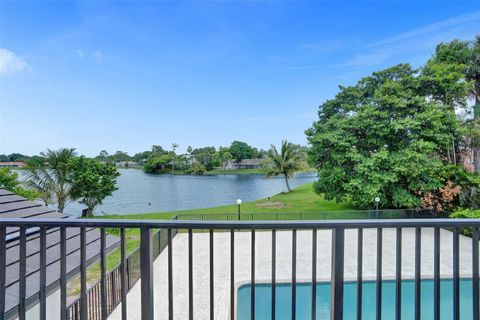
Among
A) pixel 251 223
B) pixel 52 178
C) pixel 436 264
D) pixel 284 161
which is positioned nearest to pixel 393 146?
pixel 284 161

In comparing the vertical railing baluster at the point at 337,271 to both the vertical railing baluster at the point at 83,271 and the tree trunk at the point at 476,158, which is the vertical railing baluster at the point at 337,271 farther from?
the tree trunk at the point at 476,158

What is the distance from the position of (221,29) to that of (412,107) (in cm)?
855

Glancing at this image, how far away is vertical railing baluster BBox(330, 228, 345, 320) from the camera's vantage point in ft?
4.00

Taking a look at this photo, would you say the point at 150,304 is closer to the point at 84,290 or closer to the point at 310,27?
the point at 84,290

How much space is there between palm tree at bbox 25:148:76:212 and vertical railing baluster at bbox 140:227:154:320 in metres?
16.0

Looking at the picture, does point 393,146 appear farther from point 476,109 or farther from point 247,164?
point 247,164

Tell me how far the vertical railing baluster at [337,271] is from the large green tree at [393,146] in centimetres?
1023

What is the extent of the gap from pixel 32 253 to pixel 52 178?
49.3 ft

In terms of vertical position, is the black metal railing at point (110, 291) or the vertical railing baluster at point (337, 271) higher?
the vertical railing baluster at point (337, 271)

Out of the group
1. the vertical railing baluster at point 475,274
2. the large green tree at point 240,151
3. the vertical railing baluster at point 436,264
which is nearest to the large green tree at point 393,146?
Answer: the vertical railing baluster at point 475,274

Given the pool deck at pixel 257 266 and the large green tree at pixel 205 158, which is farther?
the large green tree at pixel 205 158

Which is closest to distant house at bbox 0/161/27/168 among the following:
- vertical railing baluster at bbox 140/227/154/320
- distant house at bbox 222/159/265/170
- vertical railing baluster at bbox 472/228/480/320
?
vertical railing baluster at bbox 140/227/154/320

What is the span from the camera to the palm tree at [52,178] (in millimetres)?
13820

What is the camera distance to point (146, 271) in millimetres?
1238
